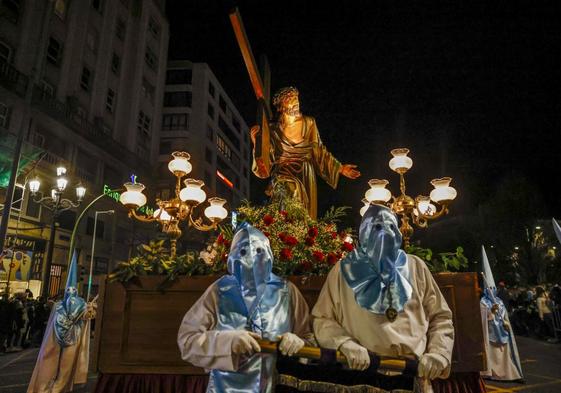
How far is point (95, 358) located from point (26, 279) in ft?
65.8

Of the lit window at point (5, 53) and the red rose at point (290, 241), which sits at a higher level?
the lit window at point (5, 53)

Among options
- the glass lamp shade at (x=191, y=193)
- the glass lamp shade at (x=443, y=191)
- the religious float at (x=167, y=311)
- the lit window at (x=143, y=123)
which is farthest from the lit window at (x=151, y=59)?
the religious float at (x=167, y=311)

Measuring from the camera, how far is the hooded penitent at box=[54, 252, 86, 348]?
6.96 m

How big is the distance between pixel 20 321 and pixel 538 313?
19086 mm

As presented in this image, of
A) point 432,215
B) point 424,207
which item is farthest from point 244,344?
point 424,207

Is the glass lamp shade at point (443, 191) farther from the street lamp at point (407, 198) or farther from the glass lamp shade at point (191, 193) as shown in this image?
the glass lamp shade at point (191, 193)

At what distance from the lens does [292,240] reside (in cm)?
395

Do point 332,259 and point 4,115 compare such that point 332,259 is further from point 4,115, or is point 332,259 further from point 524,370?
point 4,115

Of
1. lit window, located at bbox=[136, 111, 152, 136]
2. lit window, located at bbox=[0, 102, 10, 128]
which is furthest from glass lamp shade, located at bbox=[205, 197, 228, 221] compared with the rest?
lit window, located at bbox=[136, 111, 152, 136]

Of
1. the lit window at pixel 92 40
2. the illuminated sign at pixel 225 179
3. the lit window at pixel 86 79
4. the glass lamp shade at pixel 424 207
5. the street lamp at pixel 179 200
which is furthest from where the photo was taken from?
the illuminated sign at pixel 225 179

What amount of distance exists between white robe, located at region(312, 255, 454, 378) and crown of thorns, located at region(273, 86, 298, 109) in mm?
4730

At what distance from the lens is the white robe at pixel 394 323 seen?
104 inches

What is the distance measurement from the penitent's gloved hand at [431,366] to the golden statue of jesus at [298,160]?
397cm

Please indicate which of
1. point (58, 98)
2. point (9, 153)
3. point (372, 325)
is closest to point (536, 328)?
point (372, 325)
